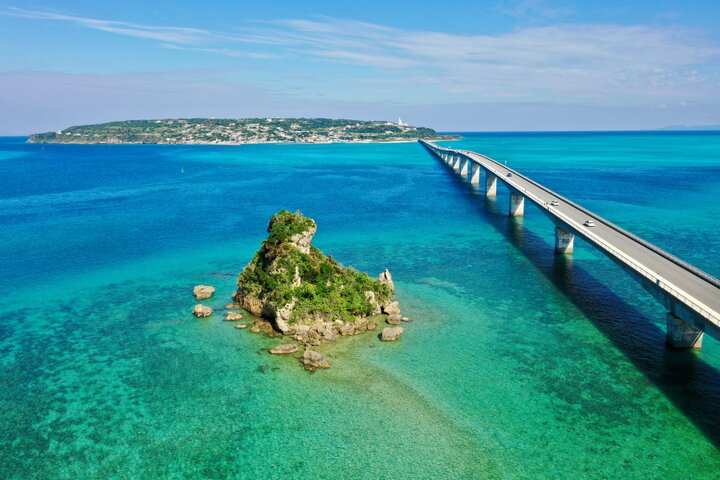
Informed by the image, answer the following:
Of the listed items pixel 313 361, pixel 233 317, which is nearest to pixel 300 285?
pixel 233 317

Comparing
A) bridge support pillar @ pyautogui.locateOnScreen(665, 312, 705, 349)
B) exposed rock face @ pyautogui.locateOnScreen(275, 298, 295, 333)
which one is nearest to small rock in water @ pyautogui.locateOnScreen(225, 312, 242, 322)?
exposed rock face @ pyautogui.locateOnScreen(275, 298, 295, 333)

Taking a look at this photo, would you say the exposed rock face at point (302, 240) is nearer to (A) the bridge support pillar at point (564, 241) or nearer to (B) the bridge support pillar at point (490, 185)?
(A) the bridge support pillar at point (564, 241)

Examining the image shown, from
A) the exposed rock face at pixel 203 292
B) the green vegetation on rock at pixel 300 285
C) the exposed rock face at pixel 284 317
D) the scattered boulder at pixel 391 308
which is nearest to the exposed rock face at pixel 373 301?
the green vegetation on rock at pixel 300 285

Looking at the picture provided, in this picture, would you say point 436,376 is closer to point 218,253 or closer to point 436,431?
point 436,431

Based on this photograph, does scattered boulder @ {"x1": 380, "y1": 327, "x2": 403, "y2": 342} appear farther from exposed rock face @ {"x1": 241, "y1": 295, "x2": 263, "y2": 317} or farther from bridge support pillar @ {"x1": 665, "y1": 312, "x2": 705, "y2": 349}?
bridge support pillar @ {"x1": 665, "y1": 312, "x2": 705, "y2": 349}

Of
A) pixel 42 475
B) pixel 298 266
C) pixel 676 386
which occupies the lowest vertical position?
pixel 42 475

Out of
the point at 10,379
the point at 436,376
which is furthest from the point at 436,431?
the point at 10,379
